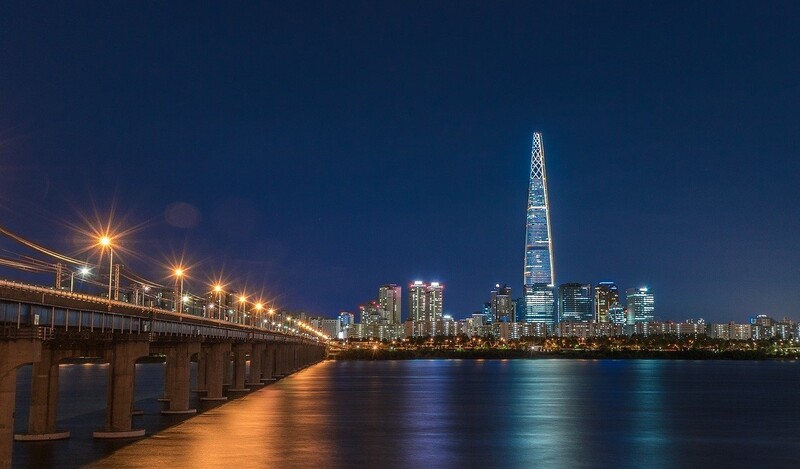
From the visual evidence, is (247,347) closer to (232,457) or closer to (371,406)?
(371,406)

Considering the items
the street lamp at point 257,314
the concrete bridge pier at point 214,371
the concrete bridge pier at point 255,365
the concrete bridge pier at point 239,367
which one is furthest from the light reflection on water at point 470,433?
the street lamp at point 257,314

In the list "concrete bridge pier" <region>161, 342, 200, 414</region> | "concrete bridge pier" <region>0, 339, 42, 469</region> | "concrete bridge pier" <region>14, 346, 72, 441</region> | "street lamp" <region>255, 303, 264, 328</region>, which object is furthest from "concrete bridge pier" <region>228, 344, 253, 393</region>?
"concrete bridge pier" <region>0, 339, 42, 469</region>

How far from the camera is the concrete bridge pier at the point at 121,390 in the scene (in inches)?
1928

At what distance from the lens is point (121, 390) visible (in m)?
48.8

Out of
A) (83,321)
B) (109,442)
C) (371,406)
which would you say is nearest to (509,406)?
(371,406)

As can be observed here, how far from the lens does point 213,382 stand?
265ft

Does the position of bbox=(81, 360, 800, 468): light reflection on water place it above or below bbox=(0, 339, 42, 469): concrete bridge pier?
below

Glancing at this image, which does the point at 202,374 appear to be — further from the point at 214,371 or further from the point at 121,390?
the point at 121,390

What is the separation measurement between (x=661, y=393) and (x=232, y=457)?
78.5m

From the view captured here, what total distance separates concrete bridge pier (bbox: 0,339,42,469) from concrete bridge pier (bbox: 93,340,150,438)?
1541 centimetres

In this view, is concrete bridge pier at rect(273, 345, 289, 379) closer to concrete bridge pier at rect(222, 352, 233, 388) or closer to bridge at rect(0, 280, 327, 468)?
concrete bridge pier at rect(222, 352, 233, 388)

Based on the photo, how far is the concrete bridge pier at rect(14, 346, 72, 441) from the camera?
4778cm

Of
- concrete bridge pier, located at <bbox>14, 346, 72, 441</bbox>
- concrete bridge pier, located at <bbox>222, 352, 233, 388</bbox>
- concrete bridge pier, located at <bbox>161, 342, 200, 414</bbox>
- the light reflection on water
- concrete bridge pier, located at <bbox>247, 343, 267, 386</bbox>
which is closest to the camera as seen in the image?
the light reflection on water

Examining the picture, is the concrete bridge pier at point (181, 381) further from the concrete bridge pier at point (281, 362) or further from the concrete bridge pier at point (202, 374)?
the concrete bridge pier at point (281, 362)
